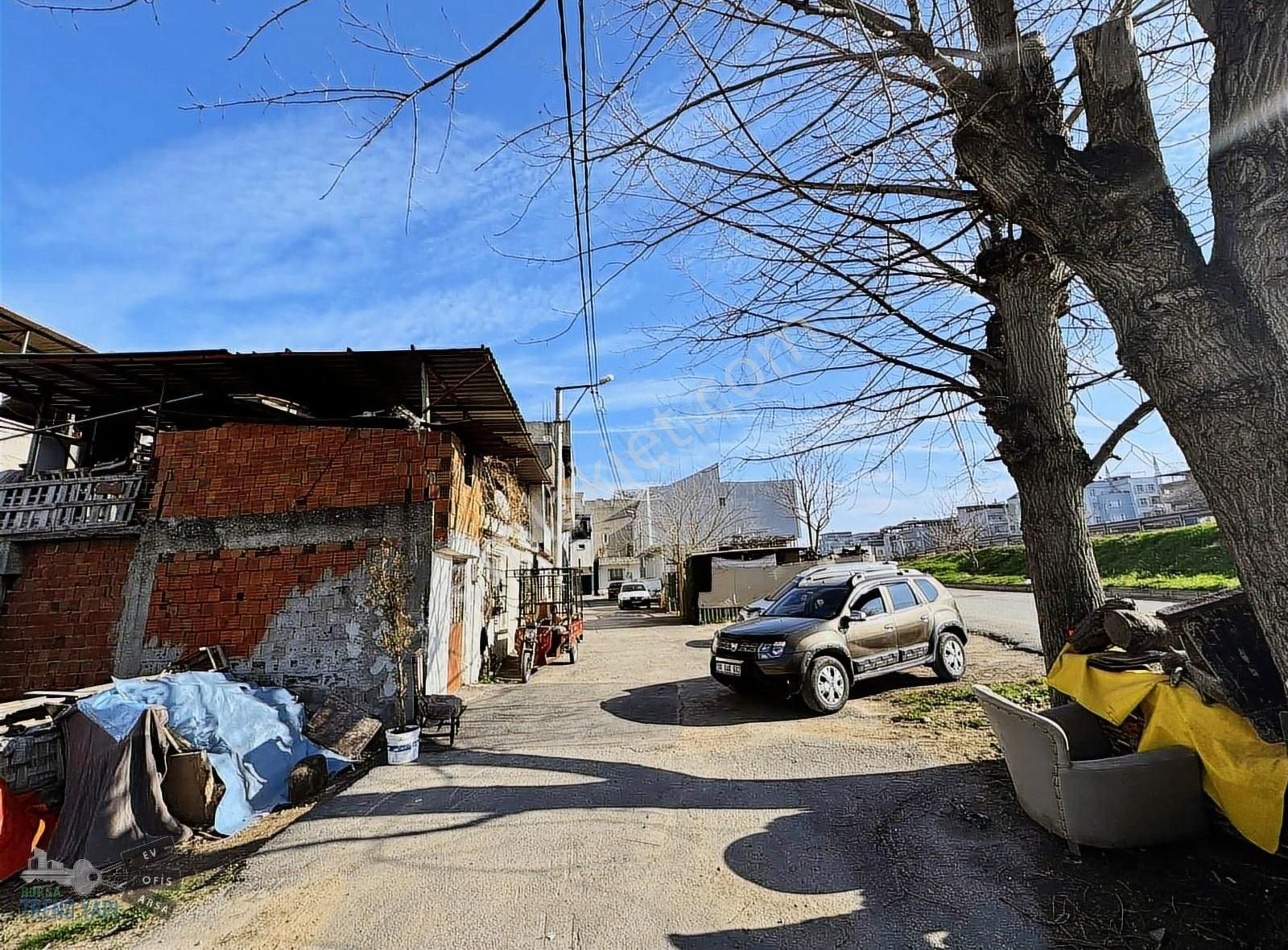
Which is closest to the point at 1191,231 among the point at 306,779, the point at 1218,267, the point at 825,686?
the point at 1218,267

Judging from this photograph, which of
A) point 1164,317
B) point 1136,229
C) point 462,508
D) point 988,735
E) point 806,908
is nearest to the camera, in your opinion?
point 1164,317

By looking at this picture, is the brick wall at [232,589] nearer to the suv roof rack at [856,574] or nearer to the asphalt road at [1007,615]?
the suv roof rack at [856,574]

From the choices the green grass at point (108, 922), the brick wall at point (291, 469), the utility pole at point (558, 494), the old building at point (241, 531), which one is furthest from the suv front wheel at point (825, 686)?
the utility pole at point (558, 494)

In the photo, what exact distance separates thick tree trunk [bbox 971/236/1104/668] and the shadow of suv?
2.85m

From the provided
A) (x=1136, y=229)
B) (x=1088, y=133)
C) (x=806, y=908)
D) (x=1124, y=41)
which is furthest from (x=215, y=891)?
(x=1124, y=41)

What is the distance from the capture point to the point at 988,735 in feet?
19.4

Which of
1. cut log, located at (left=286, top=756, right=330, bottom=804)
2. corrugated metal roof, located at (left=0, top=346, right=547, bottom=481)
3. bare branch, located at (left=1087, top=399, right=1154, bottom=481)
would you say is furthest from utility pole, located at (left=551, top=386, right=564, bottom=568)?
bare branch, located at (left=1087, top=399, right=1154, bottom=481)

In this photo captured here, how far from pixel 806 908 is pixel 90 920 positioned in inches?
177

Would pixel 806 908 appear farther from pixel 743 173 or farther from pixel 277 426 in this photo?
pixel 277 426

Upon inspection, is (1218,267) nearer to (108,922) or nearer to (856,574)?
(108,922)

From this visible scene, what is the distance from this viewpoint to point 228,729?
5551mm

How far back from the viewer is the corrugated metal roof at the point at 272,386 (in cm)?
793

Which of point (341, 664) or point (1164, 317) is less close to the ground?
point (1164, 317)

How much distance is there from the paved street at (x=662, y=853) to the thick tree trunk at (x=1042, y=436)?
1.68m
